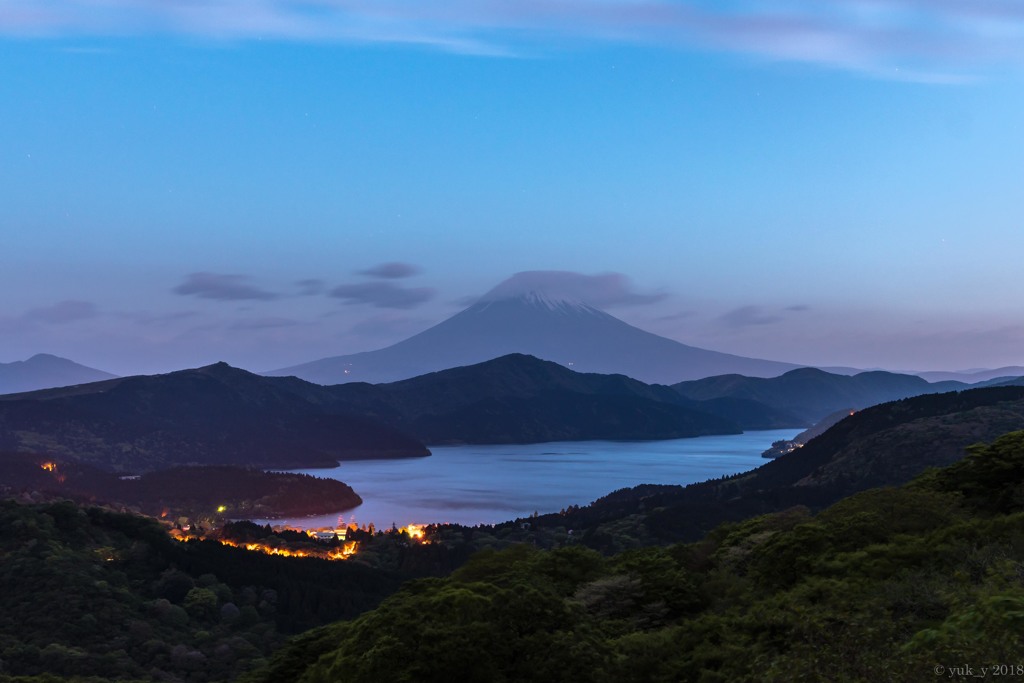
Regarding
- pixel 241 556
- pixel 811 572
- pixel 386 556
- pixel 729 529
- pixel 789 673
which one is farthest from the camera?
pixel 386 556

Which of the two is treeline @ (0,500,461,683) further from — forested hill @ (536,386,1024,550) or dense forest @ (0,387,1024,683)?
forested hill @ (536,386,1024,550)

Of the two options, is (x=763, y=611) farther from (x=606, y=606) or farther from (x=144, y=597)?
(x=144, y=597)

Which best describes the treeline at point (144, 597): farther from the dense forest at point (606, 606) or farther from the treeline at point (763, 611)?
the treeline at point (763, 611)

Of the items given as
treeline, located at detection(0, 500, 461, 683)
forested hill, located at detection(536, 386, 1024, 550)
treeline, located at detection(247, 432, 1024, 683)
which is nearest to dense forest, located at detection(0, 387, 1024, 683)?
treeline, located at detection(247, 432, 1024, 683)

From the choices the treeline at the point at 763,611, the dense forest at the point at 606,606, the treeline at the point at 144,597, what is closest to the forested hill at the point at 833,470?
the treeline at the point at 144,597

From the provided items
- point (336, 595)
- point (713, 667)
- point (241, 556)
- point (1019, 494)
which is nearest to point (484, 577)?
point (713, 667)

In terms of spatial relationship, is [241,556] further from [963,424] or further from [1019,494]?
[963,424]
